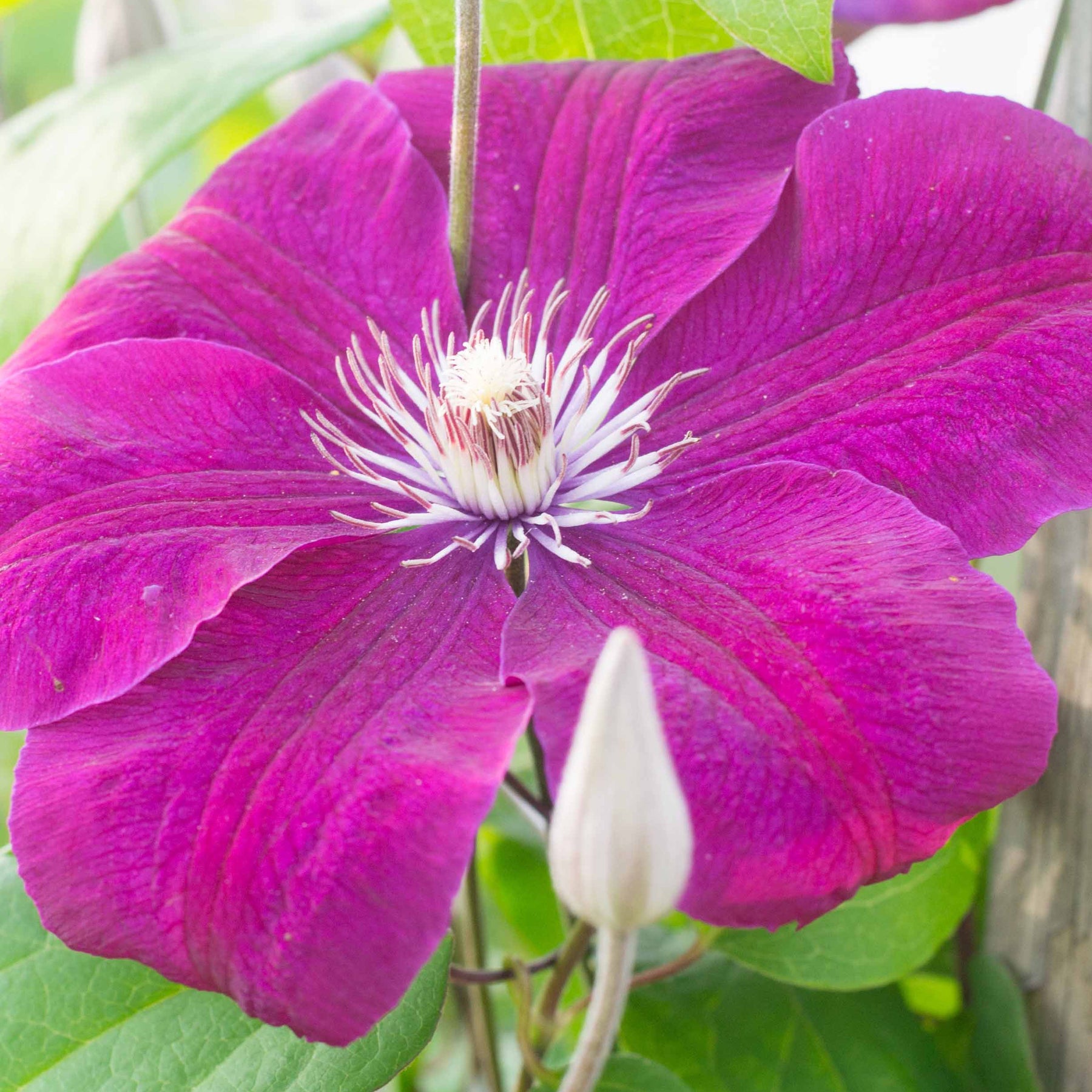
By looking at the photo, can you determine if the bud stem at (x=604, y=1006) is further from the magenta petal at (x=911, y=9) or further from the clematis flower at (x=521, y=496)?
the magenta petal at (x=911, y=9)

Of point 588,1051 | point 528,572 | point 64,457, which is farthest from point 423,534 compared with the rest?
point 588,1051

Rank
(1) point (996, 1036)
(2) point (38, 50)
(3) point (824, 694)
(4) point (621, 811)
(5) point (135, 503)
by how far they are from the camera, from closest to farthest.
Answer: (4) point (621, 811)
(3) point (824, 694)
(5) point (135, 503)
(1) point (996, 1036)
(2) point (38, 50)

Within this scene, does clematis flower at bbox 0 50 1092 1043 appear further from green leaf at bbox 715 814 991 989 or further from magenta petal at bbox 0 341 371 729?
green leaf at bbox 715 814 991 989

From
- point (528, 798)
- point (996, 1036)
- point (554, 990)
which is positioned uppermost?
point (528, 798)

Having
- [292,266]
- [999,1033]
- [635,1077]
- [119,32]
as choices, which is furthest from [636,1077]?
[119,32]

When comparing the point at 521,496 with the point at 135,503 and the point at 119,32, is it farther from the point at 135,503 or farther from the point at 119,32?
the point at 119,32

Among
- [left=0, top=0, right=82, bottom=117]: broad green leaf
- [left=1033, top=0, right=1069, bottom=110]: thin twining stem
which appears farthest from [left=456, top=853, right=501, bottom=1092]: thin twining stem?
[left=0, top=0, right=82, bottom=117]: broad green leaf

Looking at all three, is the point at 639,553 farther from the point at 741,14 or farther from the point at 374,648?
the point at 741,14

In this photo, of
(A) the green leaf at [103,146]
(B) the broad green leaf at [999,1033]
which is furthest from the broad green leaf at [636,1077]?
(A) the green leaf at [103,146]
